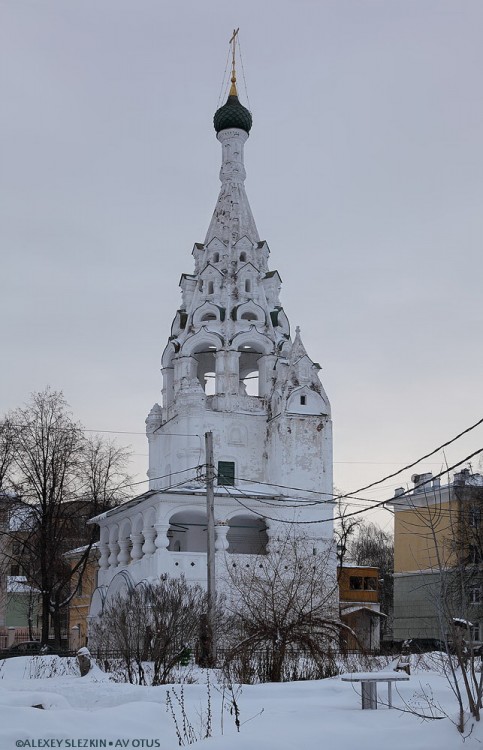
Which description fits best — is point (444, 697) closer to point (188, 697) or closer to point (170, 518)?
point (188, 697)

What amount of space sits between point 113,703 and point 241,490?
19923 millimetres

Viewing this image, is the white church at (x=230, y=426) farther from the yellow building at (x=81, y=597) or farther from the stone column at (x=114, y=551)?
the yellow building at (x=81, y=597)

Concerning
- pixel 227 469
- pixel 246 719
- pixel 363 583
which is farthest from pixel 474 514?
pixel 246 719

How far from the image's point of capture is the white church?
105 ft

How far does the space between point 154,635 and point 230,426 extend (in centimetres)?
1893

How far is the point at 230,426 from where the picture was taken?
35.9 meters

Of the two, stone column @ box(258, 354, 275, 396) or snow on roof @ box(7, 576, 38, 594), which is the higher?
stone column @ box(258, 354, 275, 396)

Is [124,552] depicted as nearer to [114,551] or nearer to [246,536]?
[114,551]

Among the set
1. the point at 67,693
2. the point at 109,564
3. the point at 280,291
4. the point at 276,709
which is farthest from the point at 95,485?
the point at 276,709

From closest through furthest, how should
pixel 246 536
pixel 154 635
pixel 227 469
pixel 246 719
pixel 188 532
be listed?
pixel 246 719
pixel 154 635
pixel 188 532
pixel 246 536
pixel 227 469

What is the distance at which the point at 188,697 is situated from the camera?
42.3ft

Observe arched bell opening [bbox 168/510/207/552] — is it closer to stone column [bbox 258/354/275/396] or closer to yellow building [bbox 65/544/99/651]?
yellow building [bbox 65/544/99/651]

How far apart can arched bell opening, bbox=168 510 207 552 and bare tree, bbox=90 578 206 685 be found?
13.2 metres

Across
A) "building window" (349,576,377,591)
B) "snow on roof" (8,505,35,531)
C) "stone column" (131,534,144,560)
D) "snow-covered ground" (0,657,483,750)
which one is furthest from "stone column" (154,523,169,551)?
"snow-covered ground" (0,657,483,750)
